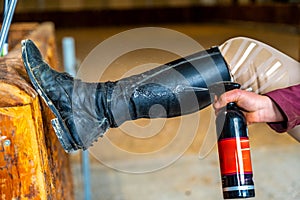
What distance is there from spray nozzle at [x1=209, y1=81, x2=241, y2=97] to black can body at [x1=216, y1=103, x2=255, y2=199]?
56 mm

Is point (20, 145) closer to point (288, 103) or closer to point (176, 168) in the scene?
point (288, 103)

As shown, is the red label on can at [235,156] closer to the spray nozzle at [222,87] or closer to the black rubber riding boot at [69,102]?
the spray nozzle at [222,87]

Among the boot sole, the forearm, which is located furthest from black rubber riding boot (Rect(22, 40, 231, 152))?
the forearm

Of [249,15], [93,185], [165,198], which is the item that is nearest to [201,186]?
[165,198]

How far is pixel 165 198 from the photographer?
1.74m

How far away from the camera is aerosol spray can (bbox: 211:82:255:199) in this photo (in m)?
0.89

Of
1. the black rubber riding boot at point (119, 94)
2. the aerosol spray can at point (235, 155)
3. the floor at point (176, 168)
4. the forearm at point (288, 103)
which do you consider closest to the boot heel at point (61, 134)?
the black rubber riding boot at point (119, 94)

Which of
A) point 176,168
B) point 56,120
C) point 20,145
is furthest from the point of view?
point 176,168

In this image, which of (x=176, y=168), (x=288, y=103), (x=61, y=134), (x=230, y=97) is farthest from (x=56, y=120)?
(x=176, y=168)

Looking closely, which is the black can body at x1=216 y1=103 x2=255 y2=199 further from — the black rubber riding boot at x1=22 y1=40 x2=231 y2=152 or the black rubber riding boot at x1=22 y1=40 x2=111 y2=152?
the black rubber riding boot at x1=22 y1=40 x2=111 y2=152

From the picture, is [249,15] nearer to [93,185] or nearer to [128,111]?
[93,185]

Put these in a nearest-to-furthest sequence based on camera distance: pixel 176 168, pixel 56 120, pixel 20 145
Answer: pixel 20 145, pixel 56 120, pixel 176 168

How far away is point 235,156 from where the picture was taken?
2.94ft

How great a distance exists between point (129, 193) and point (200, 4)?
9475 mm
